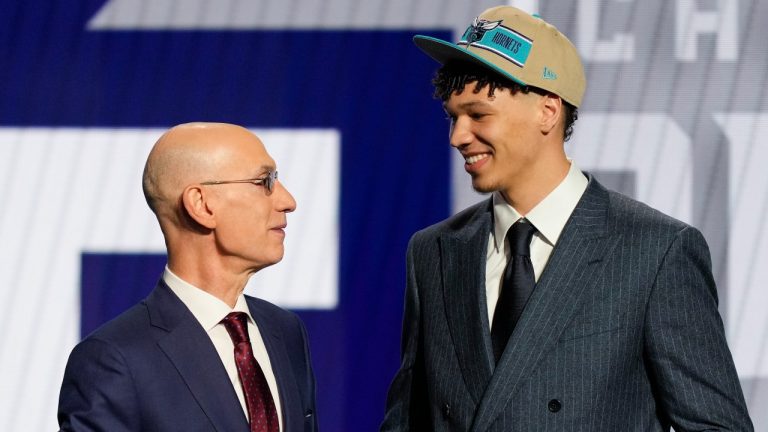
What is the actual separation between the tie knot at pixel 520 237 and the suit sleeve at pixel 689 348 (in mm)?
211

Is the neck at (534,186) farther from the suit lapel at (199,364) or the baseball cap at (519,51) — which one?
the suit lapel at (199,364)

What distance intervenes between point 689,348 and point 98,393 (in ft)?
2.79

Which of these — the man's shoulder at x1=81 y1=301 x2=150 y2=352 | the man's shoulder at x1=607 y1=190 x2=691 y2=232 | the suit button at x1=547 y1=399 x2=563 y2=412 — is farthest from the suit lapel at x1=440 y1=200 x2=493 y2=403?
the man's shoulder at x1=81 y1=301 x2=150 y2=352

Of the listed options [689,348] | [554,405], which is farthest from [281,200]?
[689,348]

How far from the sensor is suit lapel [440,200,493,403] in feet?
5.34

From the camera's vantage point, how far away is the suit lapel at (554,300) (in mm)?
1591

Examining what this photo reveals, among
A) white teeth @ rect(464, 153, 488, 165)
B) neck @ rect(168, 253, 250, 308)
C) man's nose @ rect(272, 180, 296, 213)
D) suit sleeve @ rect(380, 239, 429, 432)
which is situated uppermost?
white teeth @ rect(464, 153, 488, 165)

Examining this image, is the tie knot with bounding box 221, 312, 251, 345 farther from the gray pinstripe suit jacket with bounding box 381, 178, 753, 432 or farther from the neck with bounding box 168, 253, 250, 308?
the gray pinstripe suit jacket with bounding box 381, 178, 753, 432

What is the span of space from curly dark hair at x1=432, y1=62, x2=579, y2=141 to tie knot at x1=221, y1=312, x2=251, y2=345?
502 millimetres

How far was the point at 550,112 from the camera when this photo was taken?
1728mm

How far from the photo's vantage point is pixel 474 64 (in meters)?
1.71

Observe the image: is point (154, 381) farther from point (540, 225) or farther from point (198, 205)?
point (540, 225)

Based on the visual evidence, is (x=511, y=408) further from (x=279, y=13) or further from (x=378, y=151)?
(x=279, y=13)

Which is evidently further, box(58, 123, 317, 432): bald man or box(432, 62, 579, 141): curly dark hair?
box(432, 62, 579, 141): curly dark hair
